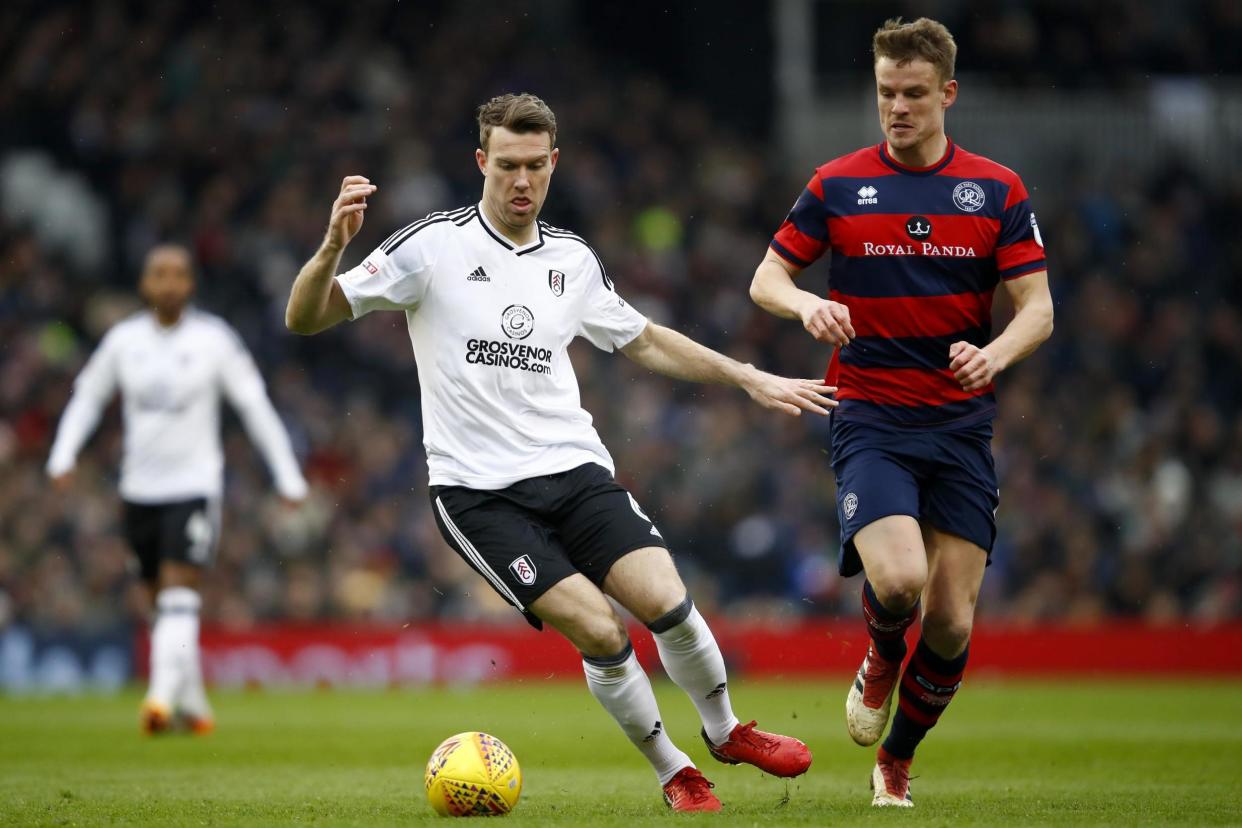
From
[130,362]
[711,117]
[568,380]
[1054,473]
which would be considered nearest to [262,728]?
[130,362]

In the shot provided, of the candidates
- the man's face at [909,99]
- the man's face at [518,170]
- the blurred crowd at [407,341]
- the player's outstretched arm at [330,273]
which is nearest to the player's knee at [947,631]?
the man's face at [909,99]

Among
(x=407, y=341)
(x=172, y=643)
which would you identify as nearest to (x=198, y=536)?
(x=172, y=643)

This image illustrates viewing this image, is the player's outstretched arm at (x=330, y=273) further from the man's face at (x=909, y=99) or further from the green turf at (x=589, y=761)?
the man's face at (x=909, y=99)

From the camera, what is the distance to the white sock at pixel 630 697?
695cm

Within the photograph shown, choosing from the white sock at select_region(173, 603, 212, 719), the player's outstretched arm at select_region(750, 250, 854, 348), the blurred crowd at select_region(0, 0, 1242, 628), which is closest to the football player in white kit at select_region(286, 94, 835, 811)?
the player's outstretched arm at select_region(750, 250, 854, 348)

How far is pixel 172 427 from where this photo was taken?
11766 mm

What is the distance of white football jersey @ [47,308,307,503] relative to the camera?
11.7 m

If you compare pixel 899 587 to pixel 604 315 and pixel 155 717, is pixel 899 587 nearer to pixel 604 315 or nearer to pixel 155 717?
pixel 604 315

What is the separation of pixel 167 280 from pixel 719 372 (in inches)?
212

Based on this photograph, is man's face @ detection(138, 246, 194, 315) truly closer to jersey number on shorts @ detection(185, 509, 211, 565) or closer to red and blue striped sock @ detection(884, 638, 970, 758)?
jersey number on shorts @ detection(185, 509, 211, 565)

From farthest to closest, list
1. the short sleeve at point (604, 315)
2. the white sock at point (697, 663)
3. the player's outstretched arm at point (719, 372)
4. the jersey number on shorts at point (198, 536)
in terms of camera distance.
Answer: the jersey number on shorts at point (198, 536), the short sleeve at point (604, 315), the player's outstretched arm at point (719, 372), the white sock at point (697, 663)

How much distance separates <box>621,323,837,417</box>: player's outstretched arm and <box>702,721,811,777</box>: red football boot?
4.25 ft

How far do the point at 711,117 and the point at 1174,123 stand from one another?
653 centimetres

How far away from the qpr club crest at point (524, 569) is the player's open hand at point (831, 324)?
1403 mm
